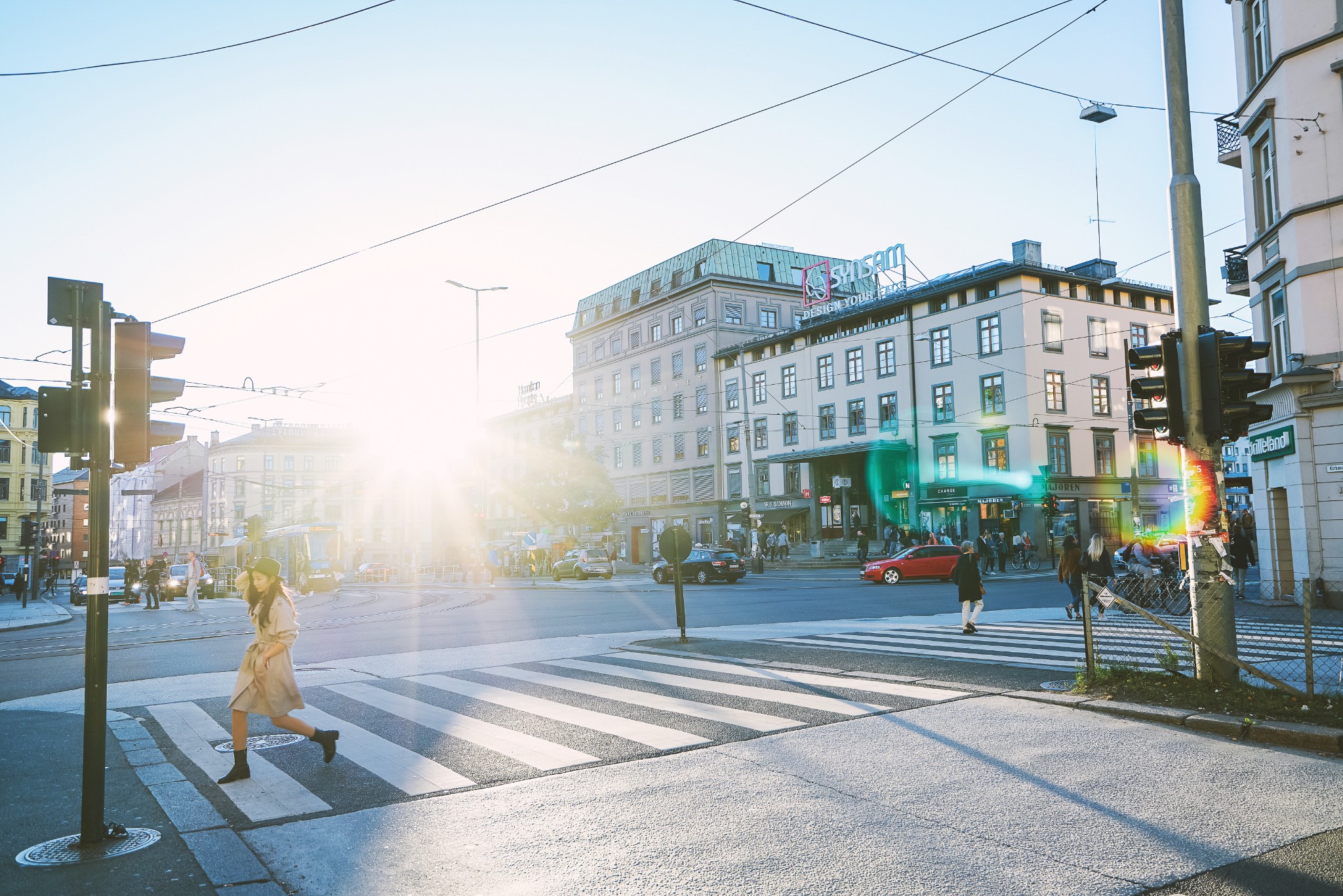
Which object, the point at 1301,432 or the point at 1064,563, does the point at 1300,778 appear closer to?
the point at 1064,563

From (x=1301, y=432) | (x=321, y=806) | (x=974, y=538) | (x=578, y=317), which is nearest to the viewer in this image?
(x=321, y=806)

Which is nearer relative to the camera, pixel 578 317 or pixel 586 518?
pixel 586 518

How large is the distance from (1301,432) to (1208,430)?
13.3 m

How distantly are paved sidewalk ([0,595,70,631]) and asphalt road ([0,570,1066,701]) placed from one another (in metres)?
0.69

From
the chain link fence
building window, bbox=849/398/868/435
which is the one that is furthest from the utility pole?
building window, bbox=849/398/868/435

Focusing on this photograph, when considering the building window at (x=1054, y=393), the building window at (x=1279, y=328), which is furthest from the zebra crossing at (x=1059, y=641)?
the building window at (x=1054, y=393)

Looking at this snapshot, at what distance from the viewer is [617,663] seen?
40.7 feet

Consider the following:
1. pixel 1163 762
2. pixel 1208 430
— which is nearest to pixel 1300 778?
pixel 1163 762

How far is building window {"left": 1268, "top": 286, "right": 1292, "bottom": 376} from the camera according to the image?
20297 millimetres

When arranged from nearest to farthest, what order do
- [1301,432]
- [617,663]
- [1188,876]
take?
[1188,876], [617,663], [1301,432]

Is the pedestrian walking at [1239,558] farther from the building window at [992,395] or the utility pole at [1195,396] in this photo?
the building window at [992,395]

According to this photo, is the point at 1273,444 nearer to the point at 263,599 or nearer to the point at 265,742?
the point at 265,742

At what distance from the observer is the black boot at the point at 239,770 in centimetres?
666

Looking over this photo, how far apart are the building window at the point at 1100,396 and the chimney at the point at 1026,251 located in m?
6.38
